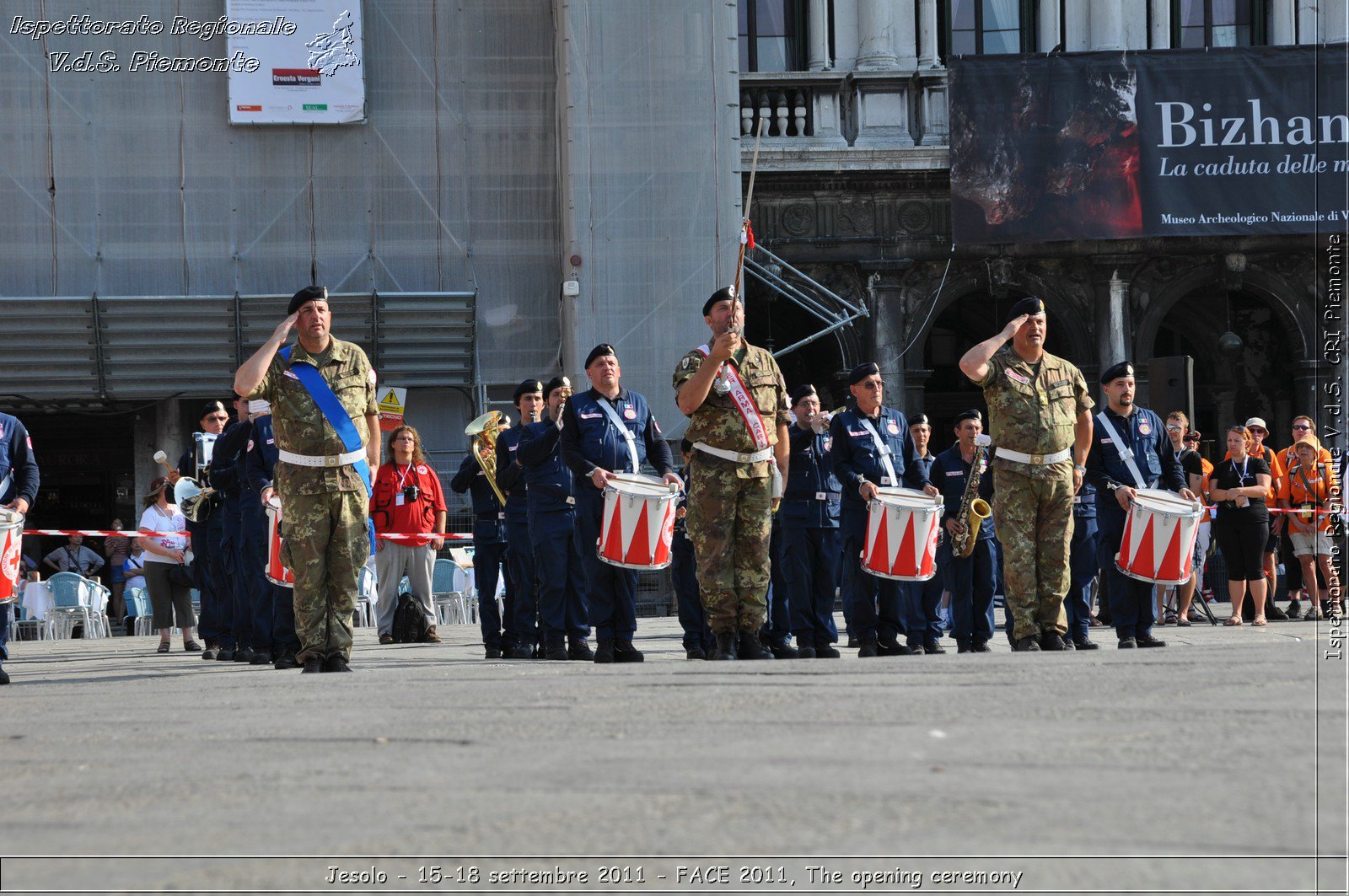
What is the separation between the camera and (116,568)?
2156cm

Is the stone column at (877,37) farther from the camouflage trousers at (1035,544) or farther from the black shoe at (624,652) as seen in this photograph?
the black shoe at (624,652)

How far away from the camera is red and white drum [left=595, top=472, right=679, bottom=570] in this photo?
9.46 meters

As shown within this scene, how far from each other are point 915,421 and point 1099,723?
8.22 m

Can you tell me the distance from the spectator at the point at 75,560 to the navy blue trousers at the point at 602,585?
1257cm

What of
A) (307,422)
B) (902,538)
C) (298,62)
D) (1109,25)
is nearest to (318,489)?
(307,422)

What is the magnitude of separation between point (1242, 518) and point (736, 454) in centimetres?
824

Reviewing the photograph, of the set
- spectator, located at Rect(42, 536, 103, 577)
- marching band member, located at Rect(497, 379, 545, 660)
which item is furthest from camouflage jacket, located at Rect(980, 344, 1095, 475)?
spectator, located at Rect(42, 536, 103, 577)

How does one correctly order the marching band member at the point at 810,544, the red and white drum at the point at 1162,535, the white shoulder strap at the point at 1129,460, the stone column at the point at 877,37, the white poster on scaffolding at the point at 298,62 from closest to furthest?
the red and white drum at the point at 1162,535
the marching band member at the point at 810,544
the white shoulder strap at the point at 1129,460
the white poster on scaffolding at the point at 298,62
the stone column at the point at 877,37

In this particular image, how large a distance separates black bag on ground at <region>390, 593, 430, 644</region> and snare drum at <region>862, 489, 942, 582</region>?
5.64 meters

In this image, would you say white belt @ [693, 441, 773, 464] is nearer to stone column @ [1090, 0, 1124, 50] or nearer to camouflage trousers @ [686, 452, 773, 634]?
camouflage trousers @ [686, 452, 773, 634]

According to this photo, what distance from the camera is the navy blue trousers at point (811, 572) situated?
10781mm

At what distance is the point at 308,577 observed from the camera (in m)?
8.74

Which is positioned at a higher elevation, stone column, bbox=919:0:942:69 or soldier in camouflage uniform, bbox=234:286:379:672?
stone column, bbox=919:0:942:69

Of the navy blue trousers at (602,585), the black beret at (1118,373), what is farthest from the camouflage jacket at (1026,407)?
the navy blue trousers at (602,585)
